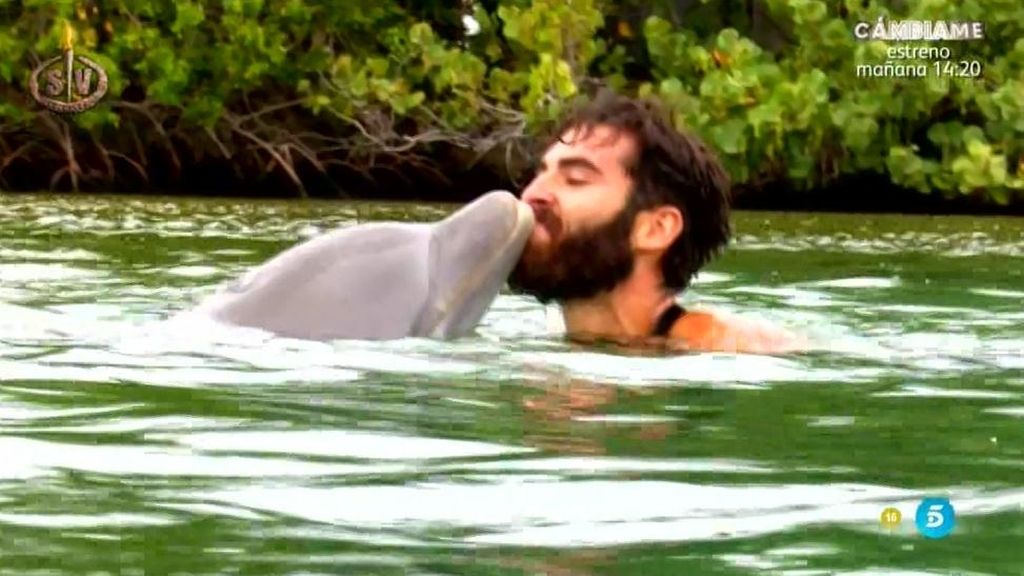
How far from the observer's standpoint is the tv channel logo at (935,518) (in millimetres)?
3281

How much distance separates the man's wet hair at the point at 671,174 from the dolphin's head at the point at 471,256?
0.53 metres

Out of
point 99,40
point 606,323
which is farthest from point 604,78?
point 606,323

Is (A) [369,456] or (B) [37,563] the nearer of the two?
(B) [37,563]

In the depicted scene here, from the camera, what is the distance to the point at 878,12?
18094 mm

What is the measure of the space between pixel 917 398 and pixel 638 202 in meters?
1.39

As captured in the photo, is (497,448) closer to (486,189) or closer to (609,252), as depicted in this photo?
(609,252)

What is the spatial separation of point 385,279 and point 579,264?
24.5 inches

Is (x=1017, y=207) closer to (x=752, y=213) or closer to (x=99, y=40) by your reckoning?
(x=752, y=213)

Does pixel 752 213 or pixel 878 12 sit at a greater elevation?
pixel 878 12

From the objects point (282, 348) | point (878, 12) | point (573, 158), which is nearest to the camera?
point (282, 348)

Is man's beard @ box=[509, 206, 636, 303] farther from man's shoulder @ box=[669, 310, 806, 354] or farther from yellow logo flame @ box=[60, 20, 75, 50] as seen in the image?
yellow logo flame @ box=[60, 20, 75, 50]

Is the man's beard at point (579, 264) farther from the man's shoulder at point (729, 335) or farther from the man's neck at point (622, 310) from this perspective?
the man's shoulder at point (729, 335)

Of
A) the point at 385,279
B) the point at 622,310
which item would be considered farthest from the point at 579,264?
the point at 385,279

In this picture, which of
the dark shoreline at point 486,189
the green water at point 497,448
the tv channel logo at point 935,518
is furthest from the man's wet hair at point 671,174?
the dark shoreline at point 486,189
